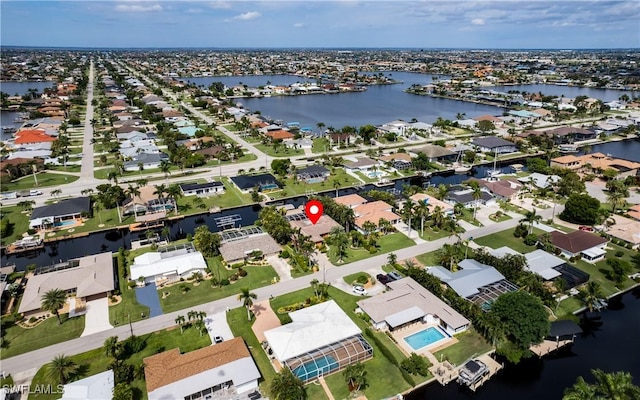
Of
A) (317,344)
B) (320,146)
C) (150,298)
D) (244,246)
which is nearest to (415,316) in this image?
(317,344)

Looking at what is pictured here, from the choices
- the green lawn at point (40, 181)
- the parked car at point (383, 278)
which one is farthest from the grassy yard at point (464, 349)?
the green lawn at point (40, 181)

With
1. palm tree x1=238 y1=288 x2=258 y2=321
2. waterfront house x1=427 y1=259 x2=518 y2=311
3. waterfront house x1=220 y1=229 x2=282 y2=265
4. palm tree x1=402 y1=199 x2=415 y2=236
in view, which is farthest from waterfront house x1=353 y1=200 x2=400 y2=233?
palm tree x1=238 y1=288 x2=258 y2=321

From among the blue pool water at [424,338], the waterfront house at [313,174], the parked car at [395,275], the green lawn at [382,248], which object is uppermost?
the waterfront house at [313,174]

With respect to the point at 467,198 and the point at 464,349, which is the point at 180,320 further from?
the point at 467,198

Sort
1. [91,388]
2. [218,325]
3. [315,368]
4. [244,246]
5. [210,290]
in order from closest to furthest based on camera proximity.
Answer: [91,388] < [315,368] < [218,325] < [210,290] < [244,246]

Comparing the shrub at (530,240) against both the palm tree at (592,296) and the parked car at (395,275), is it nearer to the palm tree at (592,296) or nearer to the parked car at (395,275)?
the palm tree at (592,296)

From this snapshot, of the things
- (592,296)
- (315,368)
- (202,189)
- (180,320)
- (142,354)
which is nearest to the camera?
(315,368)
